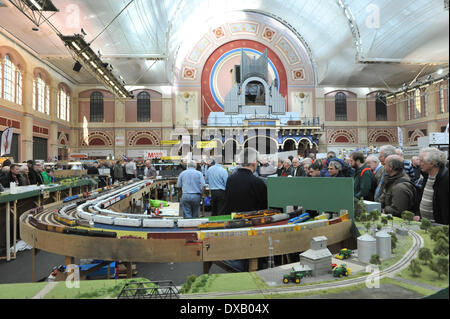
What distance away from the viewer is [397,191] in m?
2.73

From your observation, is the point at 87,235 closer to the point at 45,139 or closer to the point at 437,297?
the point at 437,297

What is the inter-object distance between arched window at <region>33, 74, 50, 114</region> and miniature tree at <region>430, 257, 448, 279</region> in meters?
17.8

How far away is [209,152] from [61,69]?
34.6ft

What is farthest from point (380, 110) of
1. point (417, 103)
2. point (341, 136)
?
point (417, 103)

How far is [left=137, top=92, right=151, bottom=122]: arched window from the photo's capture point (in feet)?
68.3

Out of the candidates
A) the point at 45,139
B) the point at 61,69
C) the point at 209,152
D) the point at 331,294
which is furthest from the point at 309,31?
the point at 331,294

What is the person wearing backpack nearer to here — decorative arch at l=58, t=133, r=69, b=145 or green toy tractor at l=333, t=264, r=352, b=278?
green toy tractor at l=333, t=264, r=352, b=278

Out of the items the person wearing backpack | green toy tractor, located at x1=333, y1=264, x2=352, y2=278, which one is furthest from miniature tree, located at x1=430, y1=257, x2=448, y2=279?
the person wearing backpack

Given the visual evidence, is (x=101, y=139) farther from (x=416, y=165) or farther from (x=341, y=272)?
(x=341, y=272)

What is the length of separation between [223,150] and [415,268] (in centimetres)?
1809

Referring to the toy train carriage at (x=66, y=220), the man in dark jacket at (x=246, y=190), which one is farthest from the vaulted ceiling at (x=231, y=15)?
the toy train carriage at (x=66, y=220)

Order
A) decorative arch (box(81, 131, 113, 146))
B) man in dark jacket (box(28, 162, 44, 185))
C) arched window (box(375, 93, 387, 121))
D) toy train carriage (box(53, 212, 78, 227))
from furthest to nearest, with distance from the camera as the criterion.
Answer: arched window (box(375, 93, 387, 121))
decorative arch (box(81, 131, 113, 146))
man in dark jacket (box(28, 162, 44, 185))
toy train carriage (box(53, 212, 78, 227))

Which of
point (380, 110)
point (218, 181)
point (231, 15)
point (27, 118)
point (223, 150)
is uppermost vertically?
point (231, 15)
